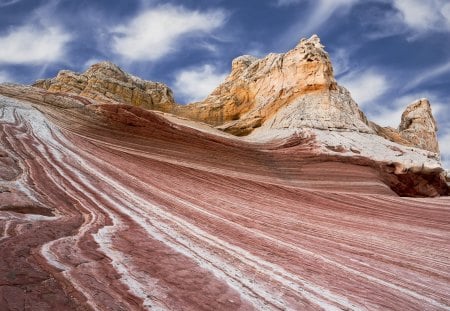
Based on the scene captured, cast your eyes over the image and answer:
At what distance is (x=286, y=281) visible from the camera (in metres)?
4.15

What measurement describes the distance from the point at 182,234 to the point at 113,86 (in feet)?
89.5

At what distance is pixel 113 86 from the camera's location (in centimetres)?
3050

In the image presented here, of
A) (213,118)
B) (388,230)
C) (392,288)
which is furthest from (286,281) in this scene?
(213,118)

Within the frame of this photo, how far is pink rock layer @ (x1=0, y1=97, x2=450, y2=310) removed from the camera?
11.1 feet

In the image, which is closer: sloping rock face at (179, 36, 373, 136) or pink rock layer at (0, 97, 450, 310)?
pink rock layer at (0, 97, 450, 310)

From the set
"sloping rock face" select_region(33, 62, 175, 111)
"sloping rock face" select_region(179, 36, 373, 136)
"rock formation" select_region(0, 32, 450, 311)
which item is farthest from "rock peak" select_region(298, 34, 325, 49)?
"sloping rock face" select_region(33, 62, 175, 111)

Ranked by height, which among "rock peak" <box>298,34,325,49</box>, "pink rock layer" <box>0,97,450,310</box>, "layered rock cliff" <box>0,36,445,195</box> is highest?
"rock peak" <box>298,34,325,49</box>

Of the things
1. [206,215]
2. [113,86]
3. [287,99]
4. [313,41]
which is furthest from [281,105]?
[206,215]

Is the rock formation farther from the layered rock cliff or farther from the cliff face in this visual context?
the cliff face

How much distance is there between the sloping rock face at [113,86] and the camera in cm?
2930

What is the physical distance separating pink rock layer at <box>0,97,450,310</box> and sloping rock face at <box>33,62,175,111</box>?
16.6 metres

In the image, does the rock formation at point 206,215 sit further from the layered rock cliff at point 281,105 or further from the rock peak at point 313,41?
the rock peak at point 313,41

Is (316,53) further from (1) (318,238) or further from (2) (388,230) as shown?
(1) (318,238)

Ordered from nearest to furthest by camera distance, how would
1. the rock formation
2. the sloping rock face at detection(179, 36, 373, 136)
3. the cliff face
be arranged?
the rock formation < the sloping rock face at detection(179, 36, 373, 136) < the cliff face
